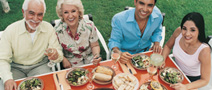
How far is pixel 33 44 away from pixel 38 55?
0.66 feet

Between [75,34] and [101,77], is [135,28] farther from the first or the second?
[101,77]

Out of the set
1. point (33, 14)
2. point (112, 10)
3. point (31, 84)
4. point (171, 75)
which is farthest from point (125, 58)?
point (112, 10)

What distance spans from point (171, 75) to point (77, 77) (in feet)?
3.57

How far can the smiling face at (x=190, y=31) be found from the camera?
213 cm

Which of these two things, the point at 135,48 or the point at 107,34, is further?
the point at 107,34

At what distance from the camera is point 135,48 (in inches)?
120

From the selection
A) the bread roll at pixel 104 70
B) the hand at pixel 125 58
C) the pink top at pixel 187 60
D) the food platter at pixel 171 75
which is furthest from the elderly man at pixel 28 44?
the pink top at pixel 187 60

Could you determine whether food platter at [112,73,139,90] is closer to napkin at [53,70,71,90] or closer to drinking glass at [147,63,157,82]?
drinking glass at [147,63,157,82]

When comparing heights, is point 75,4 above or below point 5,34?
above

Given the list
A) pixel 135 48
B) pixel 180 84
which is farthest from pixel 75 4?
pixel 180 84

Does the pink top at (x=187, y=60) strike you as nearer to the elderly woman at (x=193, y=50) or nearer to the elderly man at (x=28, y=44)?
the elderly woman at (x=193, y=50)

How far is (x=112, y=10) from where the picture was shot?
530cm

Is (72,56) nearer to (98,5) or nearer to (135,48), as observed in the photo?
(135,48)

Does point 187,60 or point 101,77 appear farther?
point 187,60
